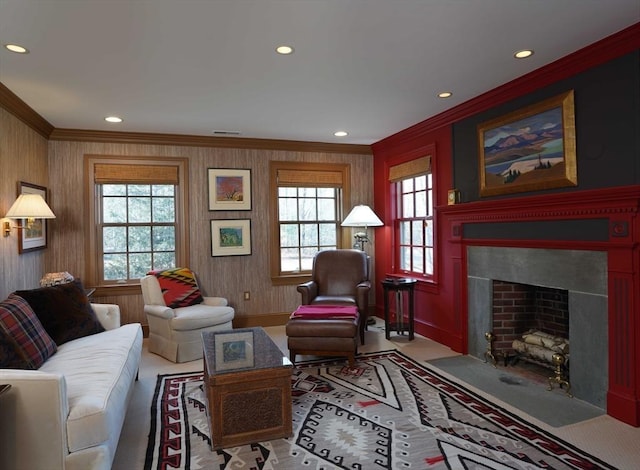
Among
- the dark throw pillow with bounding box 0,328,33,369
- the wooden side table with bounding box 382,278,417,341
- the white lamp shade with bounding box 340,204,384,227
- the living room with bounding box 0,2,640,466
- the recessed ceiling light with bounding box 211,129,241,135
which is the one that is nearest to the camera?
the dark throw pillow with bounding box 0,328,33,369

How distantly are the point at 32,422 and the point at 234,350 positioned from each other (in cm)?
122

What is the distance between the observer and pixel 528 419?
2678mm

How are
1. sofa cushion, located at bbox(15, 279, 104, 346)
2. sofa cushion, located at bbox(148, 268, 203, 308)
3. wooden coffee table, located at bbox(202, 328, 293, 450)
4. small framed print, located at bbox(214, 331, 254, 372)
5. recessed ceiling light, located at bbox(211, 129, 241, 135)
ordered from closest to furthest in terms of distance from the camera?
wooden coffee table, located at bbox(202, 328, 293, 450) < small framed print, located at bbox(214, 331, 254, 372) < sofa cushion, located at bbox(15, 279, 104, 346) < sofa cushion, located at bbox(148, 268, 203, 308) < recessed ceiling light, located at bbox(211, 129, 241, 135)

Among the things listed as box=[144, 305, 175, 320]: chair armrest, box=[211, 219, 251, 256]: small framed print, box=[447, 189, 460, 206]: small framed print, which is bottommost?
box=[144, 305, 175, 320]: chair armrest

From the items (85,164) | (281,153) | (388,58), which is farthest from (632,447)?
(85,164)

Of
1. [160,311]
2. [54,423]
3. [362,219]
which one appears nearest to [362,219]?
[362,219]

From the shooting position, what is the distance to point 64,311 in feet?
10.1

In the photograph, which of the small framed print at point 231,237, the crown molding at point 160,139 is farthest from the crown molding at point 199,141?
the small framed print at point 231,237

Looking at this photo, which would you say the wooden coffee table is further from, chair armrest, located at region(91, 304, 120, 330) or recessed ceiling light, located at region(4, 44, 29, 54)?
recessed ceiling light, located at region(4, 44, 29, 54)

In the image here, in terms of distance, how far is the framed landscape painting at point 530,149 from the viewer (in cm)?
301

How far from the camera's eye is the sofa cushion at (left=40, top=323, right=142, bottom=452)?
1905 mm

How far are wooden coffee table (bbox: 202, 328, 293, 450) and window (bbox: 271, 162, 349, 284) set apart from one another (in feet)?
9.76

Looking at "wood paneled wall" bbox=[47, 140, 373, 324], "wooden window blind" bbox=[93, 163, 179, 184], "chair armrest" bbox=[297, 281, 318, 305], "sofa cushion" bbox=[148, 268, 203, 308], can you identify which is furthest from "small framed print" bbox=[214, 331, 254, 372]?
"wooden window blind" bbox=[93, 163, 179, 184]

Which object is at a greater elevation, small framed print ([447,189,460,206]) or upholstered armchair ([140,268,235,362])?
small framed print ([447,189,460,206])
